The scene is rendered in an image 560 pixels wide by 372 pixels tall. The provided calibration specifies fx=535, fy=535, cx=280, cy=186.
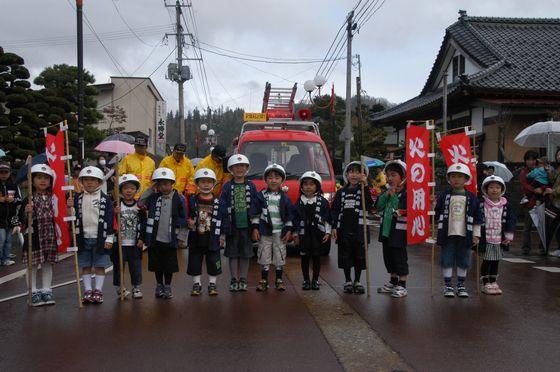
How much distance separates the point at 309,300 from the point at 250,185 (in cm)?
167

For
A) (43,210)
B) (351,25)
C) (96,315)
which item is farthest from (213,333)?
(351,25)

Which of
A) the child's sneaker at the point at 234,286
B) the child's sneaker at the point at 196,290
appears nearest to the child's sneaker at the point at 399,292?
the child's sneaker at the point at 234,286

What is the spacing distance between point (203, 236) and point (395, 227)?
2.35 meters

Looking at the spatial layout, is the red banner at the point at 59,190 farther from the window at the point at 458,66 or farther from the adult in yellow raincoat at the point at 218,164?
the window at the point at 458,66

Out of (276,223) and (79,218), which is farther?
(276,223)

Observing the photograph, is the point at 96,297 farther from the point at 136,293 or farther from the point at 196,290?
the point at 196,290

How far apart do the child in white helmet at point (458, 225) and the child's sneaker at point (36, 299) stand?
4.69 meters

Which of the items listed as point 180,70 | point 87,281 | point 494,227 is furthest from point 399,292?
point 180,70

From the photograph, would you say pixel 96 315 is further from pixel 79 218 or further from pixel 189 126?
pixel 189 126

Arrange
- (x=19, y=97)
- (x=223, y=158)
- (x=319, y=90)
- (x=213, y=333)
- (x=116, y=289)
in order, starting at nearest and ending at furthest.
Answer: (x=213, y=333)
(x=116, y=289)
(x=223, y=158)
(x=19, y=97)
(x=319, y=90)

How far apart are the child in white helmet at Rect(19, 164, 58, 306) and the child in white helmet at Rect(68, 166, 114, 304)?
0.98 feet

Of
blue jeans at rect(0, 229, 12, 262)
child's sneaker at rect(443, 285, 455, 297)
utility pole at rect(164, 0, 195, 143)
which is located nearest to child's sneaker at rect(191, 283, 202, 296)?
child's sneaker at rect(443, 285, 455, 297)

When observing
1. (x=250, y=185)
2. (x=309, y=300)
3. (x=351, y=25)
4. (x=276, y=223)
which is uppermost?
(x=351, y=25)

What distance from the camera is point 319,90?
23.1 metres
